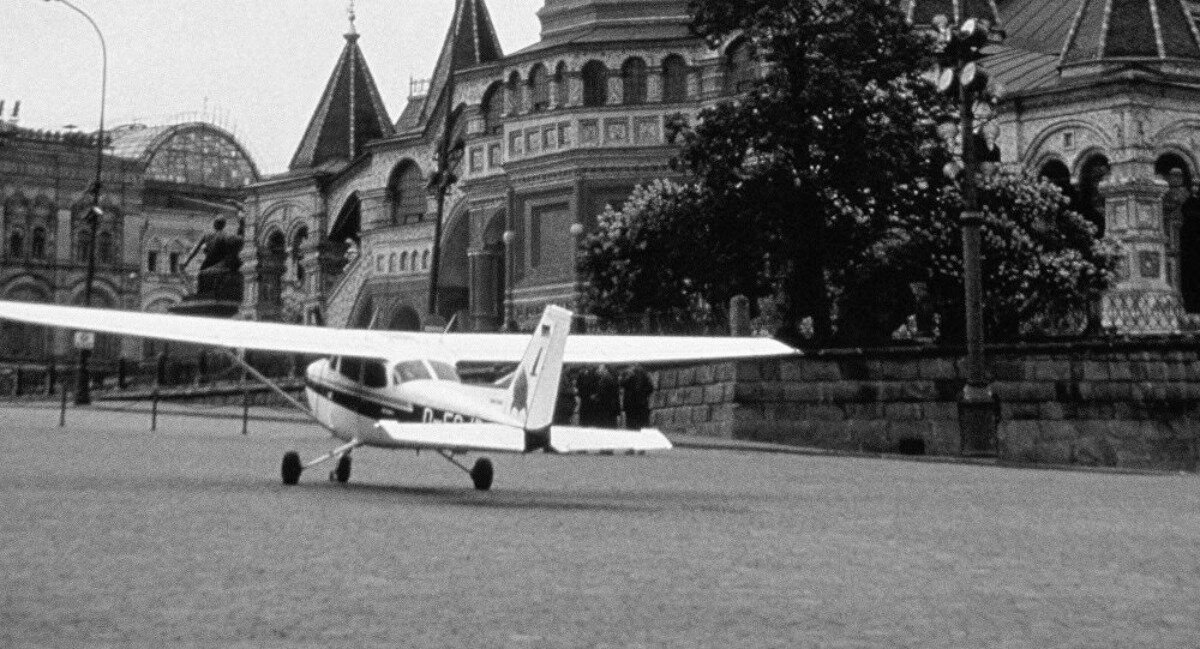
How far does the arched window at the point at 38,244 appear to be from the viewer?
130 metres

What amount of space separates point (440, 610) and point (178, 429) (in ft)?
117

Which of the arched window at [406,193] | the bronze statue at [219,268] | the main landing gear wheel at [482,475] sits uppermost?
the arched window at [406,193]

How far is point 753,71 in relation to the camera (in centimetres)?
6844

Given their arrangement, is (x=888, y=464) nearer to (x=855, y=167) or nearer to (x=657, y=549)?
(x=855, y=167)

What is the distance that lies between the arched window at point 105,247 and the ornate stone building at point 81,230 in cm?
6

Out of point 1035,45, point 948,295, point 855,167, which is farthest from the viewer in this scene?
point 1035,45

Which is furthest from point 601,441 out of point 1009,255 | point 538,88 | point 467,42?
point 467,42

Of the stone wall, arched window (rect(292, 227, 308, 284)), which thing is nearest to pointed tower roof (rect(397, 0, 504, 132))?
arched window (rect(292, 227, 308, 284))

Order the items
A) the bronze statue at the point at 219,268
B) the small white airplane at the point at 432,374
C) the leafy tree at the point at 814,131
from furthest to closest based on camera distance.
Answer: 1. the bronze statue at the point at 219,268
2. the leafy tree at the point at 814,131
3. the small white airplane at the point at 432,374

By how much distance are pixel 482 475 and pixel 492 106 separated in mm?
54703

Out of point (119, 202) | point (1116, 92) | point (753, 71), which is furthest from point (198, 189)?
point (1116, 92)

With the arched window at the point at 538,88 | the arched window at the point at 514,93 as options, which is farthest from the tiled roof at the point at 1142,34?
the arched window at the point at 514,93

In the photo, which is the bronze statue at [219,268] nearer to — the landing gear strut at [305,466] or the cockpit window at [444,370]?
the landing gear strut at [305,466]

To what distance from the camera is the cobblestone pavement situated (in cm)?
1158
